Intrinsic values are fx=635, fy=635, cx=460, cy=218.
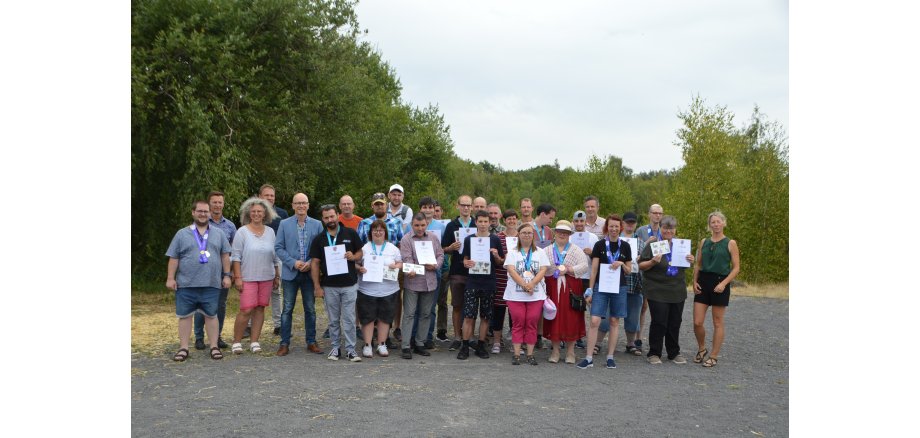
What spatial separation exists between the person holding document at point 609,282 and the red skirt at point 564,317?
209 mm

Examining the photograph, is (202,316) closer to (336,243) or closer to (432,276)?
(336,243)

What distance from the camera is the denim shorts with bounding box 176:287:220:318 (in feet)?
25.9

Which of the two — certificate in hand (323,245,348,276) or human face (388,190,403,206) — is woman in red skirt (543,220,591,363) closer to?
human face (388,190,403,206)

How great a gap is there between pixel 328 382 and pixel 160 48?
8769 mm

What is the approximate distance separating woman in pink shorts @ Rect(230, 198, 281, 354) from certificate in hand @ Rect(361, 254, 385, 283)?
1.25 metres

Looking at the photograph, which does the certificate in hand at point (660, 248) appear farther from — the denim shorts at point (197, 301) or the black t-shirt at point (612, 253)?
the denim shorts at point (197, 301)

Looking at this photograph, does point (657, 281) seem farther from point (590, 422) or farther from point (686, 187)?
point (686, 187)

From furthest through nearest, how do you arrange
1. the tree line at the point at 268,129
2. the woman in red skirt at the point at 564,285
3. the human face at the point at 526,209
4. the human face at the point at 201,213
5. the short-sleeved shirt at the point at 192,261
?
the tree line at the point at 268,129
the human face at the point at 526,209
the woman in red skirt at the point at 564,285
the human face at the point at 201,213
the short-sleeved shirt at the point at 192,261

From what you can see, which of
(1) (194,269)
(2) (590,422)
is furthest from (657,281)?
(1) (194,269)

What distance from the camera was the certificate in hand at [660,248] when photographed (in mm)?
8227

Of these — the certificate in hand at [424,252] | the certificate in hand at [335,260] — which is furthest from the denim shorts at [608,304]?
the certificate in hand at [335,260]

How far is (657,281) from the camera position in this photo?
8438 mm

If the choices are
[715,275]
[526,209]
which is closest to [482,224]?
[526,209]

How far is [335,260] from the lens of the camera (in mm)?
8047
